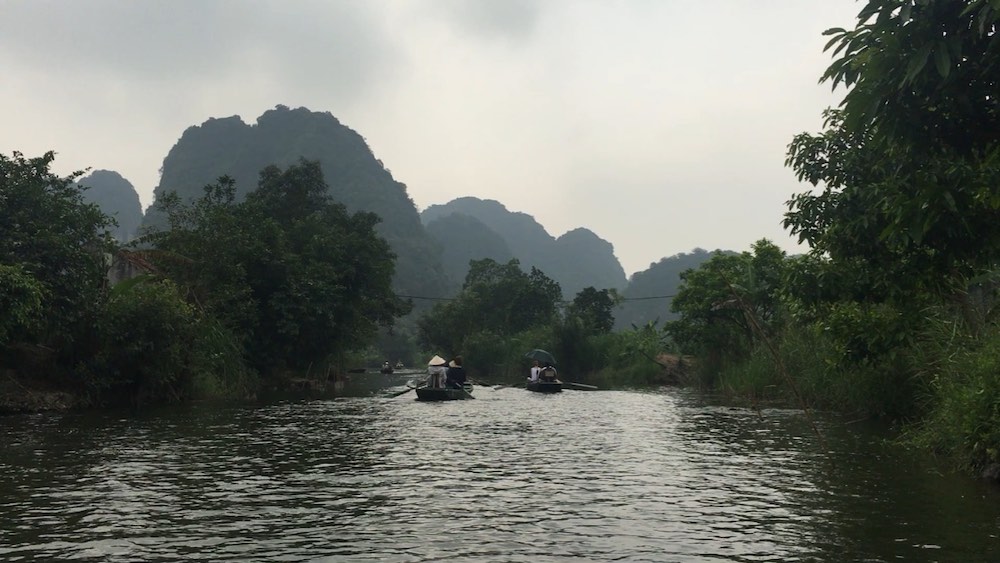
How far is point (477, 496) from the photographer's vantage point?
1095cm

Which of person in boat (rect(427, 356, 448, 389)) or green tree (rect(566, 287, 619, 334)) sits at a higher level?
green tree (rect(566, 287, 619, 334))

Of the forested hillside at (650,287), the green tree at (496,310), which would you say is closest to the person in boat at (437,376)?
the green tree at (496,310)

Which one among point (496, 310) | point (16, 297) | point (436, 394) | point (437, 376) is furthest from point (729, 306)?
point (496, 310)

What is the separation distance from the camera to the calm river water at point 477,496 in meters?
8.07

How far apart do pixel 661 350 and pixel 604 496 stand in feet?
139

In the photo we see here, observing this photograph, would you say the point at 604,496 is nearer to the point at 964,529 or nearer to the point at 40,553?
the point at 964,529

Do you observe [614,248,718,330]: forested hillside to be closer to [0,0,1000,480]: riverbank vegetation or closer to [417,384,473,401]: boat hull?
[0,0,1000,480]: riverbank vegetation

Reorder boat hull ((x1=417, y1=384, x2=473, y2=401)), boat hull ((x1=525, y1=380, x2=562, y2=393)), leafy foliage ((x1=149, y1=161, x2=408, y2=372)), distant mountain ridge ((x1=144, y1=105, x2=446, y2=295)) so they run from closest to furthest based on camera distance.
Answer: boat hull ((x1=417, y1=384, x2=473, y2=401))
leafy foliage ((x1=149, y1=161, x2=408, y2=372))
boat hull ((x1=525, y1=380, x2=562, y2=393))
distant mountain ridge ((x1=144, y1=105, x2=446, y2=295))

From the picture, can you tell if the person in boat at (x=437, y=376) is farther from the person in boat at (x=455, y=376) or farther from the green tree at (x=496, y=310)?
the green tree at (x=496, y=310)

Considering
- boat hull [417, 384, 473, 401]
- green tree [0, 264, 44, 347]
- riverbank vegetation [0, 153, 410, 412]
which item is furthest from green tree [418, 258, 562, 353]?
green tree [0, 264, 44, 347]

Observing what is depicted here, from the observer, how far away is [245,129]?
166 metres

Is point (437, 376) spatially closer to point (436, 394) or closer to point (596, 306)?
point (436, 394)

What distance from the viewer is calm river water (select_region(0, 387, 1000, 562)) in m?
8.07

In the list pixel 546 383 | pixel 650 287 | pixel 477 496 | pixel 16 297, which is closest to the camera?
pixel 477 496
